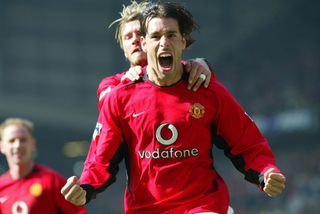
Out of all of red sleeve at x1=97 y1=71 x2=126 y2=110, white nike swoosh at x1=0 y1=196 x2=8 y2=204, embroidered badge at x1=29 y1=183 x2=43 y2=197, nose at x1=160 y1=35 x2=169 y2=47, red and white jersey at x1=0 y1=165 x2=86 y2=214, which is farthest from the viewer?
white nike swoosh at x1=0 y1=196 x2=8 y2=204

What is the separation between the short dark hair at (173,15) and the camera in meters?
4.41

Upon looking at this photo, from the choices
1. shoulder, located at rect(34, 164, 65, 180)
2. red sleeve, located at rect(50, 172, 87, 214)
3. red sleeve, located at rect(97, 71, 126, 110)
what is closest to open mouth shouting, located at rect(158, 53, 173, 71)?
red sleeve, located at rect(97, 71, 126, 110)

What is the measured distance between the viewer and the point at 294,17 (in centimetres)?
2444

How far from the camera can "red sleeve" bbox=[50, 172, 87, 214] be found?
641cm

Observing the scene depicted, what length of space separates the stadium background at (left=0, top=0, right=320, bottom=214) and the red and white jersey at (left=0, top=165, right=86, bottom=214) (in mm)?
15869

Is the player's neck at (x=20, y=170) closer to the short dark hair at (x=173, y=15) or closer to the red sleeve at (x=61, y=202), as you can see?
the red sleeve at (x=61, y=202)

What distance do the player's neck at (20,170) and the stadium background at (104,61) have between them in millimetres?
15794

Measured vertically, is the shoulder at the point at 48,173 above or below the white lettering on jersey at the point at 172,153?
below

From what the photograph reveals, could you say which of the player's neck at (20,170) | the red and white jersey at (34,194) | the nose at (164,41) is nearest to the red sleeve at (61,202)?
the red and white jersey at (34,194)

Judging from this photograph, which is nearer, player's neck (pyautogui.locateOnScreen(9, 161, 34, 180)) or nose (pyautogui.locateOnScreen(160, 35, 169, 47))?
nose (pyautogui.locateOnScreen(160, 35, 169, 47))

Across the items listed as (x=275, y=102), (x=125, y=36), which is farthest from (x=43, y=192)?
(x=275, y=102)

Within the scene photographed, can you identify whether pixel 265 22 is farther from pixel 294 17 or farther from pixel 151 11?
pixel 151 11

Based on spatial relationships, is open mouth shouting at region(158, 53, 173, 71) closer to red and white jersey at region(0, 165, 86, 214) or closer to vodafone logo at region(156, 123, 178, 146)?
vodafone logo at region(156, 123, 178, 146)

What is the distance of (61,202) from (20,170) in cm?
70
